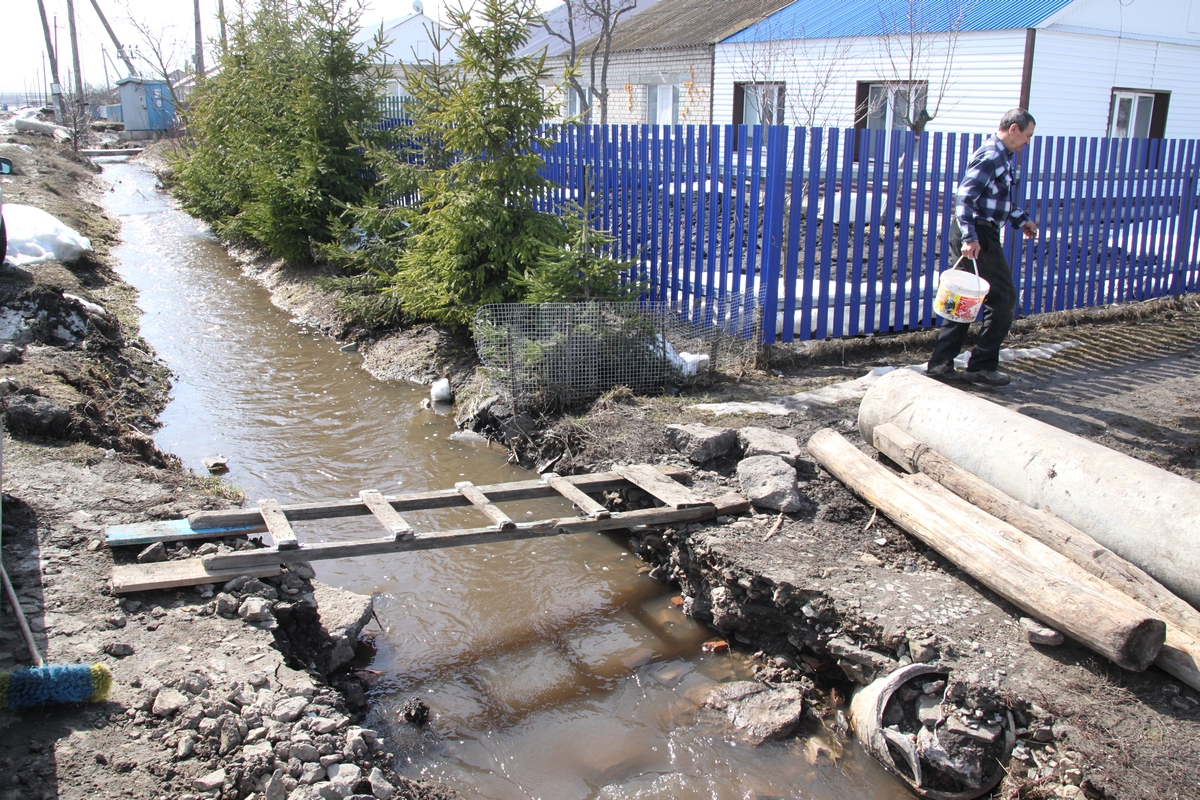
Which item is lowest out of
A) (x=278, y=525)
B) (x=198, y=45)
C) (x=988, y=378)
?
(x=278, y=525)

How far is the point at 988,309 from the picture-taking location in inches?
256

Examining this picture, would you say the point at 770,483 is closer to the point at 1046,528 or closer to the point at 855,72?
the point at 1046,528

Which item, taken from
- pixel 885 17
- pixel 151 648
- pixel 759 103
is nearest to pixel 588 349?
pixel 151 648

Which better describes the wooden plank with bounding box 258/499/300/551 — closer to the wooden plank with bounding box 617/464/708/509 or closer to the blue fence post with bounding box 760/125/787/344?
the wooden plank with bounding box 617/464/708/509

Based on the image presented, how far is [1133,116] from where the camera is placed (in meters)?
15.0

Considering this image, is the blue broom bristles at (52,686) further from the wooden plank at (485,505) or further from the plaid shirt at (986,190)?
the plaid shirt at (986,190)

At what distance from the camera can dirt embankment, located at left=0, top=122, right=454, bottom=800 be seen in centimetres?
284

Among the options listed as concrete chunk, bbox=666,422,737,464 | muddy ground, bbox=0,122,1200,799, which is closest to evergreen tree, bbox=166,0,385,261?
muddy ground, bbox=0,122,1200,799

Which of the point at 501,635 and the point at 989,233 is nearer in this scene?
the point at 501,635

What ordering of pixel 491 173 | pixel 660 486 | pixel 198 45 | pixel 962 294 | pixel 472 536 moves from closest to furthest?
pixel 472 536 → pixel 660 486 → pixel 962 294 → pixel 491 173 → pixel 198 45

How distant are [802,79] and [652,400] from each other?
1216 cm

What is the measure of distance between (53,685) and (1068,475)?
451cm

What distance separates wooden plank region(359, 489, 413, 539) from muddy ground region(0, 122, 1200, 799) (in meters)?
0.59

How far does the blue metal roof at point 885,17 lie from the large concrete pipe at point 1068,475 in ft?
34.1
